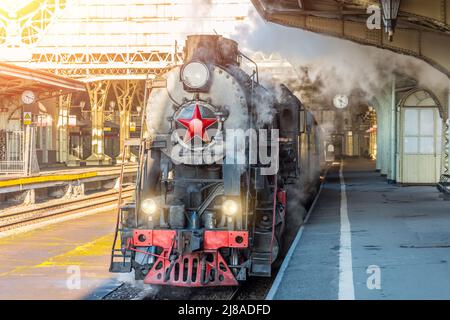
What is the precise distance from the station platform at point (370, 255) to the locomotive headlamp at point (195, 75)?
2596 mm

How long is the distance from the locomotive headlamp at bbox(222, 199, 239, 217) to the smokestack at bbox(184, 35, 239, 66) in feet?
6.17

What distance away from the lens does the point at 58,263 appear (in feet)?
30.3

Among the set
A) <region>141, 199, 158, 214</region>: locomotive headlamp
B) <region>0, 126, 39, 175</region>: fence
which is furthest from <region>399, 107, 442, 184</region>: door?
<region>141, 199, 158, 214</region>: locomotive headlamp

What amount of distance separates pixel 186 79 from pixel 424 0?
602cm

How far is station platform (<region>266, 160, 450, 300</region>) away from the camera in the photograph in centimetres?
650

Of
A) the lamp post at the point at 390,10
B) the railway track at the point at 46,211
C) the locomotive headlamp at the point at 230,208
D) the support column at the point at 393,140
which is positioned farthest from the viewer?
the support column at the point at 393,140

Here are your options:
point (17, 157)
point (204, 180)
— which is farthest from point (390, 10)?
point (17, 157)

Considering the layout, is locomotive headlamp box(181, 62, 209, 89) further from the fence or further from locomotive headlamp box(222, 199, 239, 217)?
the fence

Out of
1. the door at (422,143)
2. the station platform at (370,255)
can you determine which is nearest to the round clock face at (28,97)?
the station platform at (370,255)

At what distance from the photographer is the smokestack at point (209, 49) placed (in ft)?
26.1

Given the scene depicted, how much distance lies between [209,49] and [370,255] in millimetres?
3530

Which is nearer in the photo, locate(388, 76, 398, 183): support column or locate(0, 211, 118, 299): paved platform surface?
locate(0, 211, 118, 299): paved platform surface

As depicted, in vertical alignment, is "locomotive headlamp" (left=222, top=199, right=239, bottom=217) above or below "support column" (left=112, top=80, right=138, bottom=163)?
below

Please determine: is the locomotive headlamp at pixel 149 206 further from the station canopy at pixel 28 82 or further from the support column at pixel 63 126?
the support column at pixel 63 126
